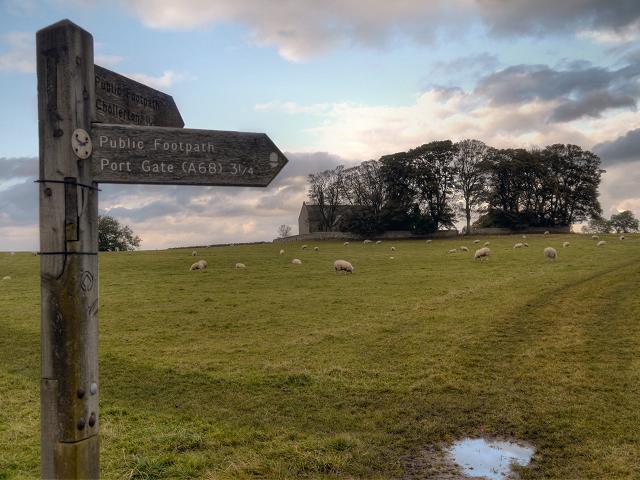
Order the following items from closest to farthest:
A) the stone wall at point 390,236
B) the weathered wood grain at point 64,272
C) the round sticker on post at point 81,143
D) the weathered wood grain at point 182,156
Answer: the weathered wood grain at point 64,272 < the round sticker on post at point 81,143 < the weathered wood grain at point 182,156 < the stone wall at point 390,236

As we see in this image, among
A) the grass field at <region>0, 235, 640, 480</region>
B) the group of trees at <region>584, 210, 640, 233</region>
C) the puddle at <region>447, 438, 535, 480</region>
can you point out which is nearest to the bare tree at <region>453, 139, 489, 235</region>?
the group of trees at <region>584, 210, 640, 233</region>

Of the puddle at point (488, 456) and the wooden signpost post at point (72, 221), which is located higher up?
the wooden signpost post at point (72, 221)

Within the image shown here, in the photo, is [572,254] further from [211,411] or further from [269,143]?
[269,143]

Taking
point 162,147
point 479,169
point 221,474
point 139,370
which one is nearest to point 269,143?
point 162,147

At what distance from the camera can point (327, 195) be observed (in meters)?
93.2

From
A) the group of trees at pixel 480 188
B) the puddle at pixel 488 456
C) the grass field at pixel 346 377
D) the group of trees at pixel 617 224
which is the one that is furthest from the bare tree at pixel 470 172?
the puddle at pixel 488 456

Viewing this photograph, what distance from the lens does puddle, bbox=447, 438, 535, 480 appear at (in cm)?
731

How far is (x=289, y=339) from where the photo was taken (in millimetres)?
15656

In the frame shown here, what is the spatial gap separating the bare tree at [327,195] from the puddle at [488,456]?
273 feet

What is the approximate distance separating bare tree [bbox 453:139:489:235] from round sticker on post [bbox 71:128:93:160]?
79.1 metres

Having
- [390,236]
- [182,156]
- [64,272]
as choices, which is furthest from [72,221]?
[390,236]

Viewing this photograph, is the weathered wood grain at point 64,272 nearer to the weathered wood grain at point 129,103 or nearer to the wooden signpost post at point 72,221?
the wooden signpost post at point 72,221

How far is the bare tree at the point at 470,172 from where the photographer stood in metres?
80.2

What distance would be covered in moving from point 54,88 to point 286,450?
6.02m
